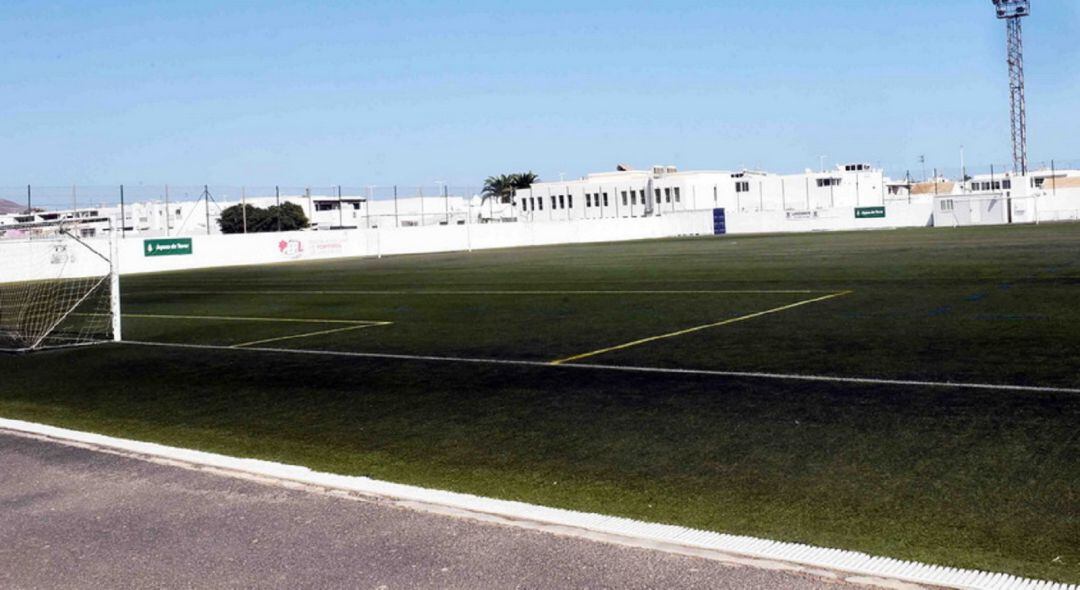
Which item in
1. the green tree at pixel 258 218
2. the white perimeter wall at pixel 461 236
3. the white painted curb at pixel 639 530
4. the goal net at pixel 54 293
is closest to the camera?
the white painted curb at pixel 639 530

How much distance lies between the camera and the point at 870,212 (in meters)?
76.6

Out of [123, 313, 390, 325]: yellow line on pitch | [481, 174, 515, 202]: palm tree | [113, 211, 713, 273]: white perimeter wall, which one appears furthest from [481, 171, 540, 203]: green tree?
[123, 313, 390, 325]: yellow line on pitch

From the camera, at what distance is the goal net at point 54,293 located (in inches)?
689

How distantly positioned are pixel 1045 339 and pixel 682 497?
7.84 meters

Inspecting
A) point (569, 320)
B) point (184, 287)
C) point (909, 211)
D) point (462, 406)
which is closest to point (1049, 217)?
point (909, 211)

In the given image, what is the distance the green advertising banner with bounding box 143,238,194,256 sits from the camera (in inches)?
1885

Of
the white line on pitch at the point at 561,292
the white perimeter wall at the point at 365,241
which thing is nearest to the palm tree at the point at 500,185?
the white perimeter wall at the point at 365,241

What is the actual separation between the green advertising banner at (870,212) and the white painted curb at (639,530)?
73.5 metres

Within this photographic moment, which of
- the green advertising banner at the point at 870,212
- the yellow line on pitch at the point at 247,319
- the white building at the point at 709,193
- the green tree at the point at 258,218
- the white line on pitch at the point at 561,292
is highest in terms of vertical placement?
the white building at the point at 709,193

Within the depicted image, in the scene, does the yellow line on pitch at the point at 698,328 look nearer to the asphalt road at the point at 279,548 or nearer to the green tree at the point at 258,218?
the asphalt road at the point at 279,548

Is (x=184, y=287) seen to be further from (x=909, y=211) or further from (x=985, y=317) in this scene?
(x=909, y=211)

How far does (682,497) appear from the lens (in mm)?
6328

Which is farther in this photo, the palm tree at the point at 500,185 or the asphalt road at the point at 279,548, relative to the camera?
the palm tree at the point at 500,185

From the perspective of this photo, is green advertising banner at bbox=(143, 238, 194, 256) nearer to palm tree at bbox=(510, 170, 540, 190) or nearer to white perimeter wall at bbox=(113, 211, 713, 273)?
white perimeter wall at bbox=(113, 211, 713, 273)
